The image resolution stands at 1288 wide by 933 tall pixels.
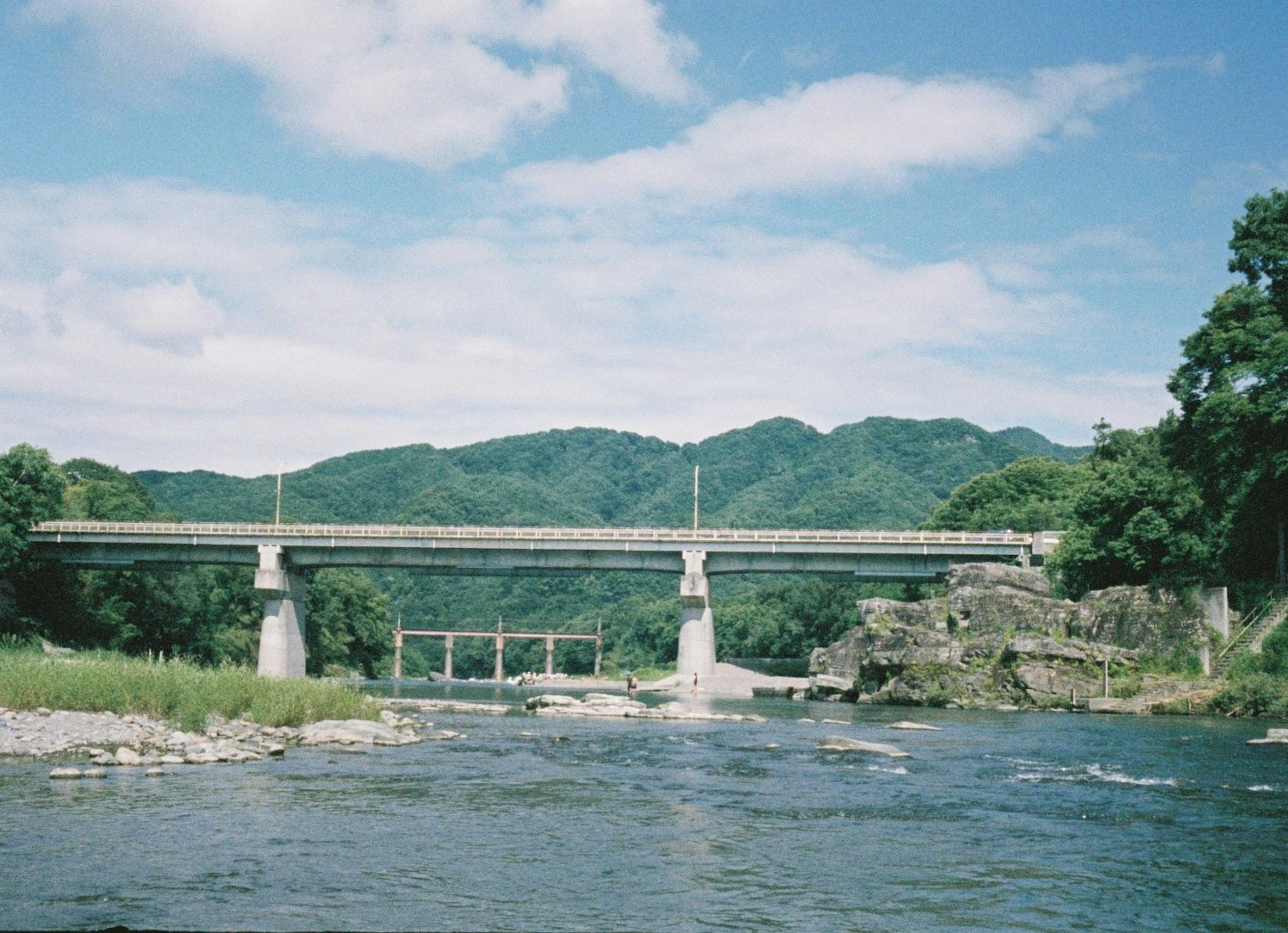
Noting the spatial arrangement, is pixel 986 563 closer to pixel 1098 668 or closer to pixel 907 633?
pixel 907 633

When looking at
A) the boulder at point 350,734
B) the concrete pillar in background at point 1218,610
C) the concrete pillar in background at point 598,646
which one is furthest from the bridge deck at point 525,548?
the concrete pillar in background at point 598,646

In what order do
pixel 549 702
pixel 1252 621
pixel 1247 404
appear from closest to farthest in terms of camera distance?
1. pixel 1247 404
2. pixel 1252 621
3. pixel 549 702

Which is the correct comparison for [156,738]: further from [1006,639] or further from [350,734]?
[1006,639]

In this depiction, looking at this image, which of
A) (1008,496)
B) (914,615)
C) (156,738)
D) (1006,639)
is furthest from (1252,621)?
(1008,496)

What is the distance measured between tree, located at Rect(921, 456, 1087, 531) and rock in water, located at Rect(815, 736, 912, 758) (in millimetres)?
80471

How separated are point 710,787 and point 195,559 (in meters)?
79.2

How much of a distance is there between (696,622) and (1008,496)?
157 feet

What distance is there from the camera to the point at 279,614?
98875 millimetres

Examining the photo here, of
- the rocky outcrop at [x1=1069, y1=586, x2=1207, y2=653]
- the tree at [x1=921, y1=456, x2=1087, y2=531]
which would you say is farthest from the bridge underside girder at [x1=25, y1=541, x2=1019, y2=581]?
the tree at [x1=921, y1=456, x2=1087, y2=531]

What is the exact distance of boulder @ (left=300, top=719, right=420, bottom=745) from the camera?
3516 cm

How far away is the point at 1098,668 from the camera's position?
62844 mm

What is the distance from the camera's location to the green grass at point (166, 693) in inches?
1350

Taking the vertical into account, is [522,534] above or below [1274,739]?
above

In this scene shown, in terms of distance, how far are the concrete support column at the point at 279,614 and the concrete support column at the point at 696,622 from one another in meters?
32.1
